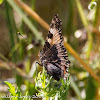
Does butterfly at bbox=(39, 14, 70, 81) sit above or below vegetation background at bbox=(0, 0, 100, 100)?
below

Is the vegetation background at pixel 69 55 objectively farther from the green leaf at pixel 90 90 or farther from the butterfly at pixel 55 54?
the butterfly at pixel 55 54

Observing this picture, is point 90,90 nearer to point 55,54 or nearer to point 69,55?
point 69,55

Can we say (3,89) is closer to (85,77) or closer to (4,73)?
(85,77)

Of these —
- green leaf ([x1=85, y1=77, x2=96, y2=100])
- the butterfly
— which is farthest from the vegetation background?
the butterfly

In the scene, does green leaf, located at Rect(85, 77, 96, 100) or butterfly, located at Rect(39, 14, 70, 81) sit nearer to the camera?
butterfly, located at Rect(39, 14, 70, 81)

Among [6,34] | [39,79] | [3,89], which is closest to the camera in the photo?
[39,79]

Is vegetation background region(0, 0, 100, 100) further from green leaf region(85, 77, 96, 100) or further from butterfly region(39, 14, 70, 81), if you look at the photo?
butterfly region(39, 14, 70, 81)

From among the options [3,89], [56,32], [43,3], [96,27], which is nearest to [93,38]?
[96,27]

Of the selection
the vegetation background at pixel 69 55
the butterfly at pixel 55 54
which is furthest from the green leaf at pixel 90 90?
the butterfly at pixel 55 54
